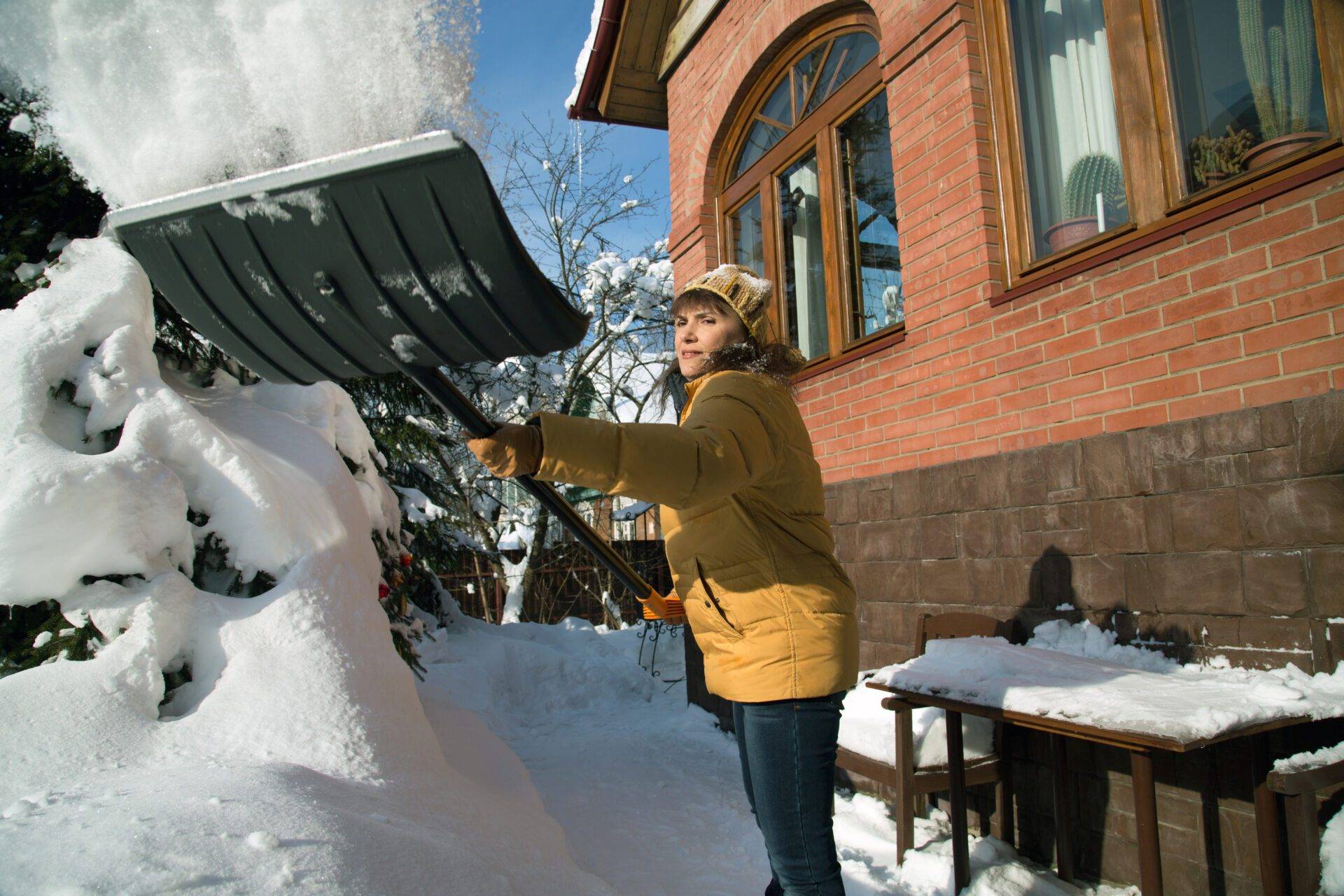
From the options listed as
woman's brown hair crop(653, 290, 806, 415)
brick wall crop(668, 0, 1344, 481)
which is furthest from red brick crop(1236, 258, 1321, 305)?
woman's brown hair crop(653, 290, 806, 415)

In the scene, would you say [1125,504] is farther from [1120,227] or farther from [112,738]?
[112,738]

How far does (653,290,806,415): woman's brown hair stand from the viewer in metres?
1.89

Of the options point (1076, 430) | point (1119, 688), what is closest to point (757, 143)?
point (1076, 430)

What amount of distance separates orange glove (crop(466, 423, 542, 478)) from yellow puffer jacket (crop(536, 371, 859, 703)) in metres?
0.30

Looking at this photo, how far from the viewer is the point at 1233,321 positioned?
2570mm

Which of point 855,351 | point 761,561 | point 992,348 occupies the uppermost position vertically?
point 855,351

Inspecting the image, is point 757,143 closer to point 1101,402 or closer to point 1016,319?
point 1016,319

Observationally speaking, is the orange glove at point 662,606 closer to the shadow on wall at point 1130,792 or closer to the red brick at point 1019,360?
the shadow on wall at point 1130,792

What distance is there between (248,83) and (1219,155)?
291 centimetres

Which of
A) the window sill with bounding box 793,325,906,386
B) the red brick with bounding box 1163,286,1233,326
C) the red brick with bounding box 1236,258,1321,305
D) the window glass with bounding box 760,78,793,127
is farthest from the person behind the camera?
the window glass with bounding box 760,78,793,127

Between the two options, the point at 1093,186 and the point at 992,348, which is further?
the point at 992,348

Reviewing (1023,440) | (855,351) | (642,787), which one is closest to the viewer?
(1023,440)

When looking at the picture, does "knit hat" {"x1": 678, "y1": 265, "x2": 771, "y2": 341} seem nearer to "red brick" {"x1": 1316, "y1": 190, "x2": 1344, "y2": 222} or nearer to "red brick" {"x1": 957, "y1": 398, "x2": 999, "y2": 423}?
"red brick" {"x1": 1316, "y1": 190, "x2": 1344, "y2": 222}

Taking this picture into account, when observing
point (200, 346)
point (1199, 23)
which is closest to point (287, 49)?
point (200, 346)
